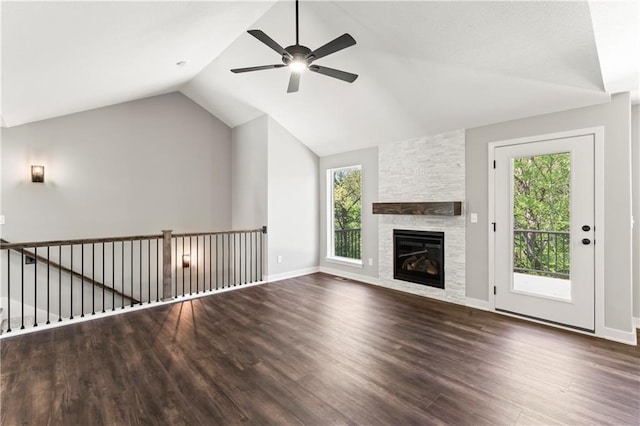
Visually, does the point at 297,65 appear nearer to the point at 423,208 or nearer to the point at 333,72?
the point at 333,72

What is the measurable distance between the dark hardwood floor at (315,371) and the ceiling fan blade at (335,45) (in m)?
2.78

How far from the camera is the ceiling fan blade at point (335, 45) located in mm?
2391

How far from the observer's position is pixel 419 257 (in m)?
4.77

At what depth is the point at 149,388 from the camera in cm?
224

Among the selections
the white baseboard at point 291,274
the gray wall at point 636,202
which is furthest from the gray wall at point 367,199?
the gray wall at point 636,202

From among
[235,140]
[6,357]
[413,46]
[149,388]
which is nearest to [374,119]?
[413,46]

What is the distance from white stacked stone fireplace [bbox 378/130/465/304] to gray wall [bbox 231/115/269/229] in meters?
2.23

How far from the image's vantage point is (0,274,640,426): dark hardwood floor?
1979 millimetres

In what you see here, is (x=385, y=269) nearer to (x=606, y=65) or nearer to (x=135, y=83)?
(x=606, y=65)

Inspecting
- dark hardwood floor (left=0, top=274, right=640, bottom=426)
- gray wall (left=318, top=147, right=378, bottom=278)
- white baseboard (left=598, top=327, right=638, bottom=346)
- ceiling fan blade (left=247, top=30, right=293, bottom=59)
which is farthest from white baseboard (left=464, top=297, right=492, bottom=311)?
ceiling fan blade (left=247, top=30, right=293, bottom=59)

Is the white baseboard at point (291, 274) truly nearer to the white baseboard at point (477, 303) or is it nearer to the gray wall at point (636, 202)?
the white baseboard at point (477, 303)

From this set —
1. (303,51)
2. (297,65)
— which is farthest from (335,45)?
(297,65)

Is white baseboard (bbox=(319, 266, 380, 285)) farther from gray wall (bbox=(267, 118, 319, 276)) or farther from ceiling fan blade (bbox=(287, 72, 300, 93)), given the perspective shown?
ceiling fan blade (bbox=(287, 72, 300, 93))

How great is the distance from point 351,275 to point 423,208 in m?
2.05
